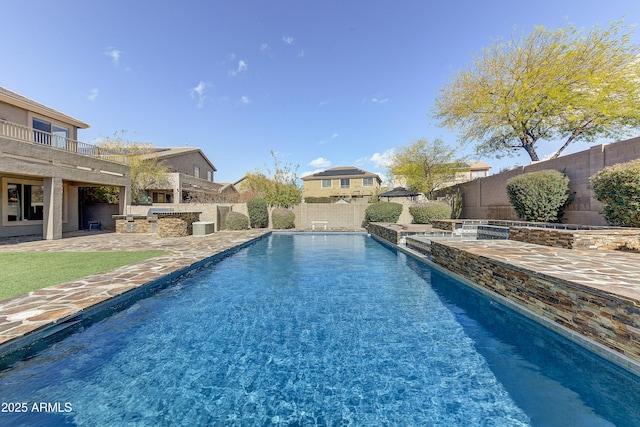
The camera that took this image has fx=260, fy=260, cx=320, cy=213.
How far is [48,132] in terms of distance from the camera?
44.7ft

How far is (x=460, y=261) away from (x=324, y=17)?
48.0ft

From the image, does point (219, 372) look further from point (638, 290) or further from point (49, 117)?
point (49, 117)

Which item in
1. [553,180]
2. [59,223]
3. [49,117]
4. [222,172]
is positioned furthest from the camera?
[222,172]

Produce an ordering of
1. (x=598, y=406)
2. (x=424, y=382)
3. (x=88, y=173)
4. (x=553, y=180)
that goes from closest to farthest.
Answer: (x=598, y=406) → (x=424, y=382) → (x=553, y=180) → (x=88, y=173)

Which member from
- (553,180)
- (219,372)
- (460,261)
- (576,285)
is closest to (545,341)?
(576,285)

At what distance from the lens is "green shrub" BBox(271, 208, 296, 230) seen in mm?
18259

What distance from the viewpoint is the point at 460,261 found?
5.76 meters

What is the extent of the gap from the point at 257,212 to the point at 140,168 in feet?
32.0

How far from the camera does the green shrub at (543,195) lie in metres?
9.23

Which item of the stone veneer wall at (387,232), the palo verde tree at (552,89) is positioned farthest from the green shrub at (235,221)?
the palo verde tree at (552,89)

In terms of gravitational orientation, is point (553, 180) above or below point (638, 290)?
above

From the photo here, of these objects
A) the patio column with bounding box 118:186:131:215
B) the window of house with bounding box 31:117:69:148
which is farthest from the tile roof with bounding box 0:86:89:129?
the patio column with bounding box 118:186:131:215

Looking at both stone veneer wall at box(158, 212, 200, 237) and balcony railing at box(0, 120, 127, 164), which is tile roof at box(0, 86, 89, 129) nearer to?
balcony railing at box(0, 120, 127, 164)

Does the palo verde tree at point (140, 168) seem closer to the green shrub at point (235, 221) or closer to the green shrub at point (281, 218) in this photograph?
the green shrub at point (235, 221)
